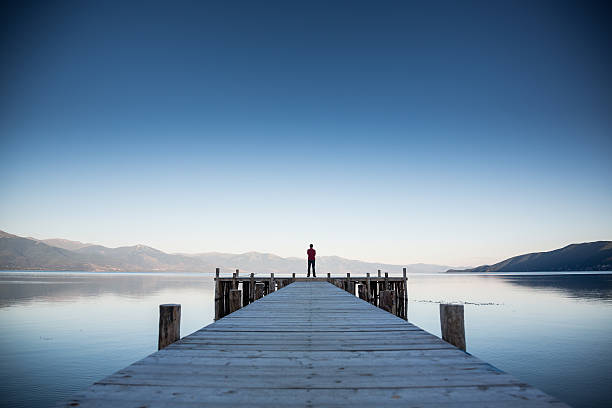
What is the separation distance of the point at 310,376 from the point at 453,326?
7.91ft

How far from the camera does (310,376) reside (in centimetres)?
309

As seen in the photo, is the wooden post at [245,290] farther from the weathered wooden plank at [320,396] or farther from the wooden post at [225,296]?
the weathered wooden plank at [320,396]

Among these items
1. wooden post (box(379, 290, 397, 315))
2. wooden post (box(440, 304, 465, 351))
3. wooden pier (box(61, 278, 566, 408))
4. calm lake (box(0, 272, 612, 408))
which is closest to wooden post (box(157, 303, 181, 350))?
wooden pier (box(61, 278, 566, 408))

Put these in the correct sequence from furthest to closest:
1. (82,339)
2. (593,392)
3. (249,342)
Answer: (82,339) → (593,392) → (249,342)

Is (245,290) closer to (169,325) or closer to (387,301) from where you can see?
(387,301)

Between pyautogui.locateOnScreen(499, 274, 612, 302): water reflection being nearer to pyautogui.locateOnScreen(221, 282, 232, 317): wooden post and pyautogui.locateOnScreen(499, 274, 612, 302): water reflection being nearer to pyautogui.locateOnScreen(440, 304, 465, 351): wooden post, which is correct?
pyautogui.locateOnScreen(221, 282, 232, 317): wooden post

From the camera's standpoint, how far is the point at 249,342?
4.38 m

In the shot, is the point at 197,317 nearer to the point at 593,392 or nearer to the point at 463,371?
the point at 593,392

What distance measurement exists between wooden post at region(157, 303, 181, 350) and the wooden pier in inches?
21.4

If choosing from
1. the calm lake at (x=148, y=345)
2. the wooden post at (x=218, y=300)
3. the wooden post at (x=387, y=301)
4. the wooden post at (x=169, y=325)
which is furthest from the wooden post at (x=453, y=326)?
the wooden post at (x=218, y=300)

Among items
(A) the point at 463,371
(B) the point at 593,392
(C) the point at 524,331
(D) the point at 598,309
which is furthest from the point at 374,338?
(D) the point at 598,309

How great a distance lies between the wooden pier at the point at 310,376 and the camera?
2547mm

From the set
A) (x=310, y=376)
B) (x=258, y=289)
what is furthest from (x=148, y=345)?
(x=310, y=376)

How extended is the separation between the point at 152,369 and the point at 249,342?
1389 mm
